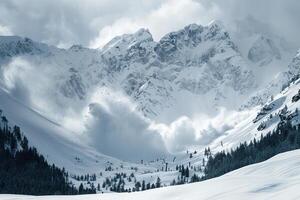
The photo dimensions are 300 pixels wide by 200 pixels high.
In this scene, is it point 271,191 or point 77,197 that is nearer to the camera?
point 271,191

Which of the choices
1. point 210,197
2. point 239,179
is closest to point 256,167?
point 239,179

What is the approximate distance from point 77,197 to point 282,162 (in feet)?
53.8

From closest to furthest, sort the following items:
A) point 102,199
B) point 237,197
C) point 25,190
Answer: point 237,197 < point 102,199 < point 25,190

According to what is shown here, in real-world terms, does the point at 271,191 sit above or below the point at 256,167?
below

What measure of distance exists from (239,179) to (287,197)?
773 cm

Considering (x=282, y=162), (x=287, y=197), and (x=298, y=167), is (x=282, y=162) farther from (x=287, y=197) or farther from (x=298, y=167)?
(x=287, y=197)

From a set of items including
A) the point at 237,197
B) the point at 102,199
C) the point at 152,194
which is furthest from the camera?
the point at 102,199

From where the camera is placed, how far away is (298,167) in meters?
40.7

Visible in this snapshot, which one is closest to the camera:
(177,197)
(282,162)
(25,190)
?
(177,197)

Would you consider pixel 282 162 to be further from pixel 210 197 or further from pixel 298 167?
pixel 210 197

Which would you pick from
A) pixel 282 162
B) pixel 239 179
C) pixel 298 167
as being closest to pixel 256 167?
pixel 282 162

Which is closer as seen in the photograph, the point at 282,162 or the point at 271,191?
the point at 271,191

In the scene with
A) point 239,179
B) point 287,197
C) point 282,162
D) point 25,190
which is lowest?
point 287,197

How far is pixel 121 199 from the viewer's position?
35312mm
